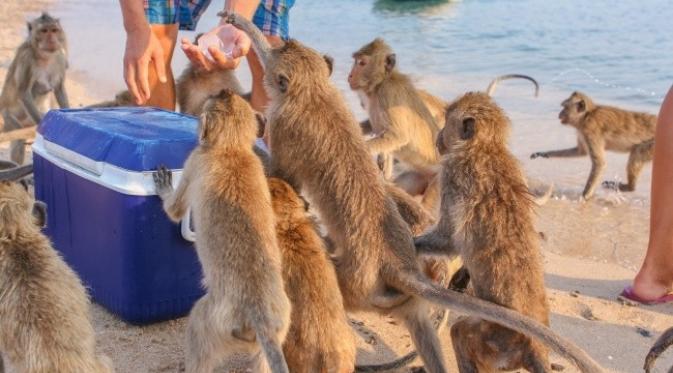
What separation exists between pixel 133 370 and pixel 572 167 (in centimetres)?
689

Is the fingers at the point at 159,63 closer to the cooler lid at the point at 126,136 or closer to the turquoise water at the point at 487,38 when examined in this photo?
the cooler lid at the point at 126,136

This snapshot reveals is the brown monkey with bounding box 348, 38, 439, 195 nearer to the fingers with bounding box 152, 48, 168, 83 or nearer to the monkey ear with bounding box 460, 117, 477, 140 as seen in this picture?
the fingers with bounding box 152, 48, 168, 83

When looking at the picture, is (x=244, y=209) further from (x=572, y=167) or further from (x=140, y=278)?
(x=572, y=167)

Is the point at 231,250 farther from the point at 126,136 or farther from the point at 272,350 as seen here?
the point at 126,136

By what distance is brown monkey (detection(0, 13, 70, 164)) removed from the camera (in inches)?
383

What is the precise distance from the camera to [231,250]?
4051 millimetres

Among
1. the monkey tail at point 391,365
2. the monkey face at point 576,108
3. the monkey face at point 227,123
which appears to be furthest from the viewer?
the monkey face at point 576,108

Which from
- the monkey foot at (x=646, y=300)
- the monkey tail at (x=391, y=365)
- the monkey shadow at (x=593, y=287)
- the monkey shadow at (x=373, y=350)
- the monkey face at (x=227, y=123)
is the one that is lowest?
the monkey shadow at (x=593, y=287)

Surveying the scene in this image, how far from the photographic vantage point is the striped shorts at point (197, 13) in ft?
23.1

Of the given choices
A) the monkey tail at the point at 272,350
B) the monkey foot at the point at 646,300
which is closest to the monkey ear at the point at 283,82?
the monkey tail at the point at 272,350

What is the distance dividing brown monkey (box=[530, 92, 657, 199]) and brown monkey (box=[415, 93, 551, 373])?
4839mm

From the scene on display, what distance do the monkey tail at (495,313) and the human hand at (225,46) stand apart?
234 cm

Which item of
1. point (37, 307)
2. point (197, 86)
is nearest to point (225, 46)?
point (197, 86)

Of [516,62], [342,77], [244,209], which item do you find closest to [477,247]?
[244,209]
